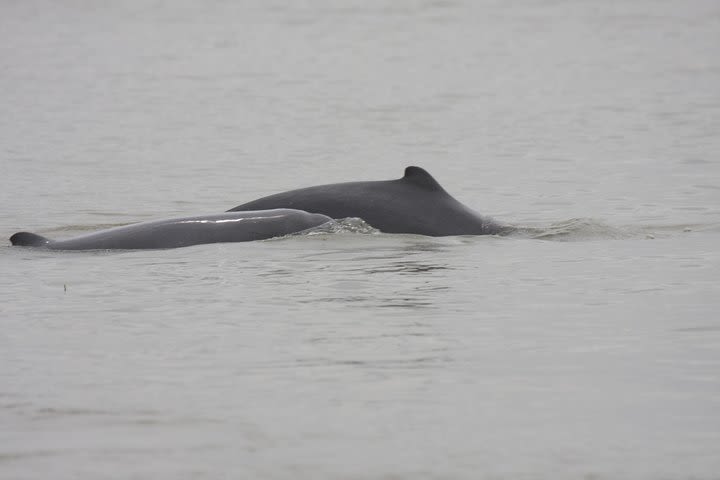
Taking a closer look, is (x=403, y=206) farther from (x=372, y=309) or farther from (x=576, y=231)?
(x=372, y=309)

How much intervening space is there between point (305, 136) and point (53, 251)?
12704mm

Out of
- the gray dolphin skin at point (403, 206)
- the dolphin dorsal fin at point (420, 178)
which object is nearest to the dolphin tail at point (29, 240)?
the gray dolphin skin at point (403, 206)

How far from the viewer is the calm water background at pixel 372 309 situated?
21.1ft

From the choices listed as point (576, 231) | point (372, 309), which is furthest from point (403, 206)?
point (372, 309)

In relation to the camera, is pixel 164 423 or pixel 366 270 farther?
pixel 366 270

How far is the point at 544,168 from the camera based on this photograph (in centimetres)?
1975

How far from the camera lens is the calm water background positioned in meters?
6.44

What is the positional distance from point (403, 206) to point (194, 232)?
5.87 feet

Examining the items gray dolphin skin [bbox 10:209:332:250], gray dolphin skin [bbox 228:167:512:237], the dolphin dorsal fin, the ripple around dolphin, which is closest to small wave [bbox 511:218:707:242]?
the ripple around dolphin

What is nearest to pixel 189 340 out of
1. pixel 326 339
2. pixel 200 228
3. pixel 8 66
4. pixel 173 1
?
pixel 326 339

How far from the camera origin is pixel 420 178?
12.6m

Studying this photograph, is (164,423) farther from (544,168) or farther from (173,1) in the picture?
(173,1)

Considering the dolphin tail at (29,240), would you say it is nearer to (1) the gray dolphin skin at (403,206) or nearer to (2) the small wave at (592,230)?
(1) the gray dolphin skin at (403,206)

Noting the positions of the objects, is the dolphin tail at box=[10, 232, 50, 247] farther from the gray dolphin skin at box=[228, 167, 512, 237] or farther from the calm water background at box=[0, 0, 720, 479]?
the gray dolphin skin at box=[228, 167, 512, 237]
